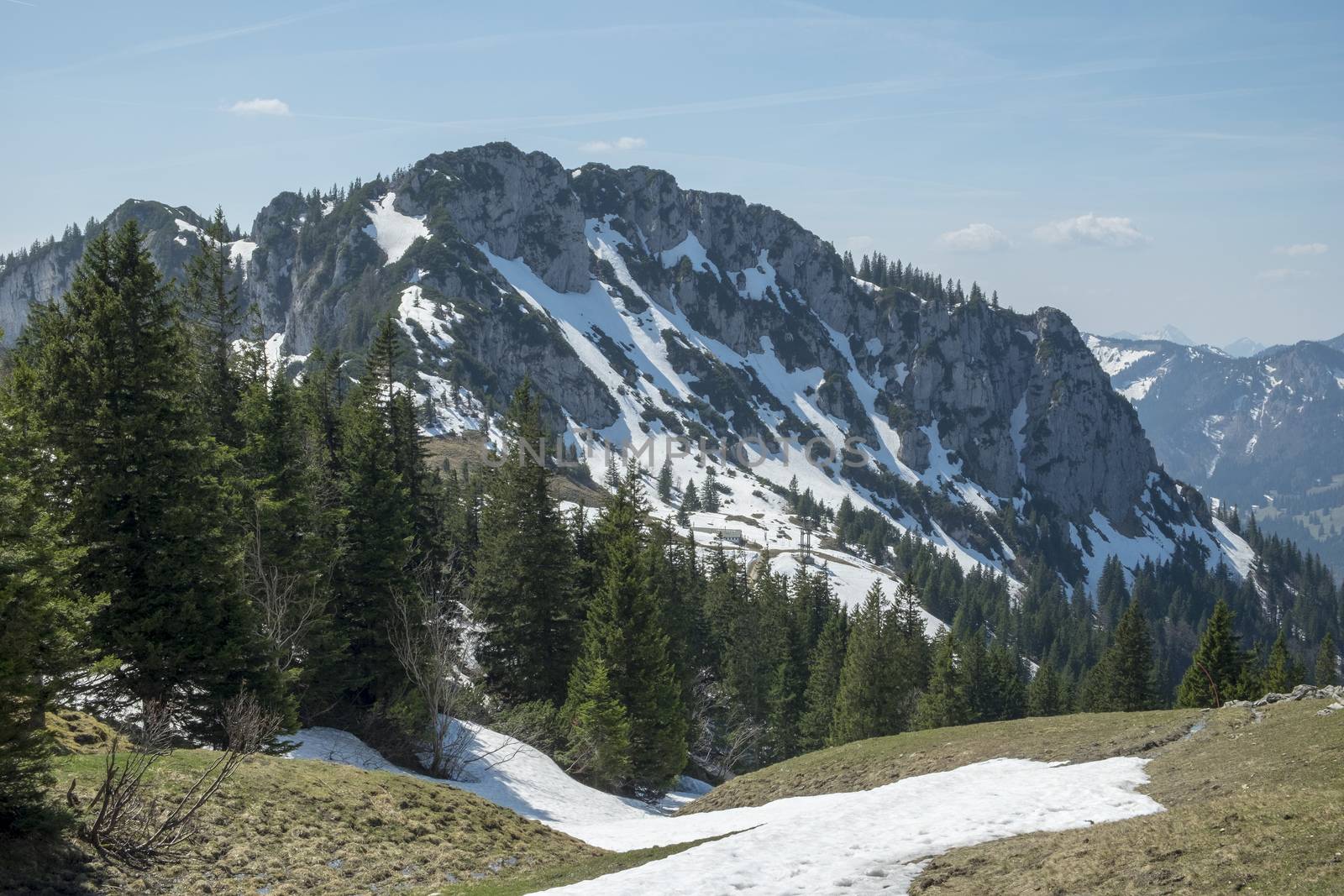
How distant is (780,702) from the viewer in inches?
2953

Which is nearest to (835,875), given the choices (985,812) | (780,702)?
Result: (985,812)

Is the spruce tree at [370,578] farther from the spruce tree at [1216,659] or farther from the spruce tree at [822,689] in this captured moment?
the spruce tree at [1216,659]

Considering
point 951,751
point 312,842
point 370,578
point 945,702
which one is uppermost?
point 370,578

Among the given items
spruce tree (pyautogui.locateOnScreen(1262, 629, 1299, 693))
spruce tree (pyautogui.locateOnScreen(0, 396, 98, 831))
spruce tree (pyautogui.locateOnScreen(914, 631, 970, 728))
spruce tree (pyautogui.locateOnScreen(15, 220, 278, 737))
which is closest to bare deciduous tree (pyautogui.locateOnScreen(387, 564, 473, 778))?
spruce tree (pyautogui.locateOnScreen(15, 220, 278, 737))

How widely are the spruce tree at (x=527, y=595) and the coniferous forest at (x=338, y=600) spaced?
14cm

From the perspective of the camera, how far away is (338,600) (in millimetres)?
38000

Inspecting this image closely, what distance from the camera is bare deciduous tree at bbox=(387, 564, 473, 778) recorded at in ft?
110

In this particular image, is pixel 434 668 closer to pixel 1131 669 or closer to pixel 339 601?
pixel 339 601

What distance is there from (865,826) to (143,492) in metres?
20.6

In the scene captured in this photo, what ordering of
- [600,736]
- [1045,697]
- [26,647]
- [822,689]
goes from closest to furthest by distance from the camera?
[26,647] → [600,736] → [822,689] → [1045,697]

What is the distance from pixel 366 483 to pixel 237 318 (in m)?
13.6

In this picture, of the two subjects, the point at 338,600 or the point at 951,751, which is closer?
the point at 951,751

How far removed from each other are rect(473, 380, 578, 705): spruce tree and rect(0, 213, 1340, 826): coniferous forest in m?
0.14

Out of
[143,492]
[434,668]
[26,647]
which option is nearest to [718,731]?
[434,668]
